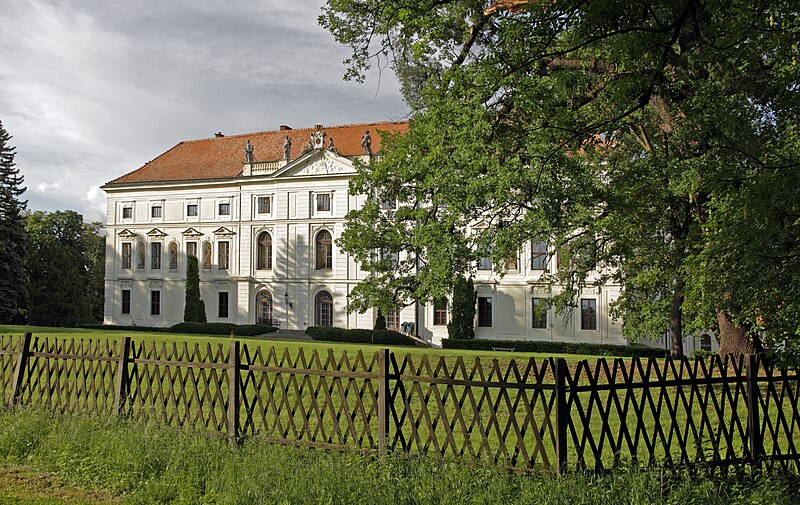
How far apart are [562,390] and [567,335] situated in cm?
3600

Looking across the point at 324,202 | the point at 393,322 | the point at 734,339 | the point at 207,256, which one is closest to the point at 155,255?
the point at 207,256

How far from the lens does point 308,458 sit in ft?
25.6

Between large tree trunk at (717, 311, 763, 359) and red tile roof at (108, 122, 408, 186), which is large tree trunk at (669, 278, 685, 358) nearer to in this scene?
large tree trunk at (717, 311, 763, 359)

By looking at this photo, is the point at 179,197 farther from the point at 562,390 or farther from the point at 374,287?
the point at 562,390

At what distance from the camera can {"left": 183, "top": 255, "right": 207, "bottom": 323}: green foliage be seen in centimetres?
4866

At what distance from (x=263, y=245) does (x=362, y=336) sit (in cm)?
1245

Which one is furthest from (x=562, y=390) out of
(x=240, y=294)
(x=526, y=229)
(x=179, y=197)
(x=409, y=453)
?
(x=179, y=197)

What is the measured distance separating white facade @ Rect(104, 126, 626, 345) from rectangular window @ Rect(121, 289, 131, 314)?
77mm

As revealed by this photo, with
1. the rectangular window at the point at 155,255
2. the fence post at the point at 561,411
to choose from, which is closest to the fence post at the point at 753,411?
the fence post at the point at 561,411

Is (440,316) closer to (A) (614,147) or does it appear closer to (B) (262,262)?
(B) (262,262)

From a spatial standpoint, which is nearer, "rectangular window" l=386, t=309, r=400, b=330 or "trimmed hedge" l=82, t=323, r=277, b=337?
"trimmed hedge" l=82, t=323, r=277, b=337

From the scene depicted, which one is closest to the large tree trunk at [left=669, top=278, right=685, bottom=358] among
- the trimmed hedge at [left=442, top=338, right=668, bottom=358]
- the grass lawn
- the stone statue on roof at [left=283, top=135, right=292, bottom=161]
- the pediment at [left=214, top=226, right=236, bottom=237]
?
the grass lawn

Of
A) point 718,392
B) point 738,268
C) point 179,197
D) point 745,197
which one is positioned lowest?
point 718,392

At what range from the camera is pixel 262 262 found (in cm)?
4953
